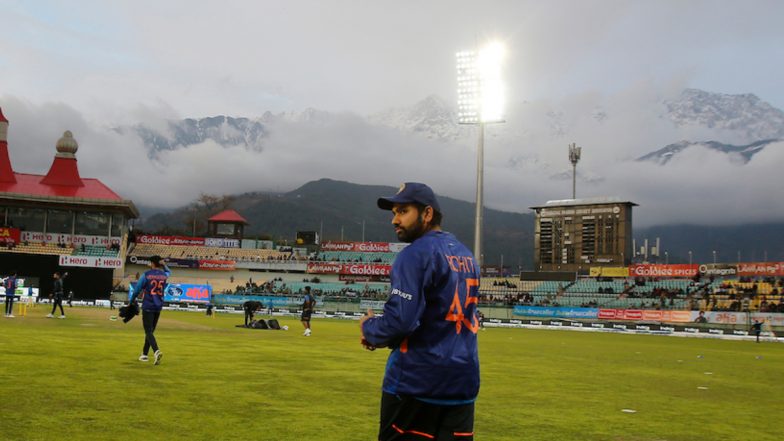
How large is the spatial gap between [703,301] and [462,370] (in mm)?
54912

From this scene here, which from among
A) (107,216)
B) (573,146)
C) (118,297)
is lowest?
(118,297)

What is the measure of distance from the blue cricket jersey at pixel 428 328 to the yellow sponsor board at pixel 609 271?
68.6 m

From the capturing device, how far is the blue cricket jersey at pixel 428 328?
421cm

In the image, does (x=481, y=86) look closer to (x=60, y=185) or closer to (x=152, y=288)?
(x=152, y=288)

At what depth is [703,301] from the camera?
53375 mm

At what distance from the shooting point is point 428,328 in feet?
14.2

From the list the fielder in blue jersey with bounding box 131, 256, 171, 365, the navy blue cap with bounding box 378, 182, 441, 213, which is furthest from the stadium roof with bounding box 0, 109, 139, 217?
the navy blue cap with bounding box 378, 182, 441, 213

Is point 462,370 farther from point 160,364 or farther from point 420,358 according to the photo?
A: point 160,364

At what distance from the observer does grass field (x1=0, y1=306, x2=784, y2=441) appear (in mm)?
8250

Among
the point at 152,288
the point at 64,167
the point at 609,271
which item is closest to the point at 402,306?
the point at 152,288

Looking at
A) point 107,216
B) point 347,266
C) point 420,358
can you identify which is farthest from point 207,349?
point 347,266

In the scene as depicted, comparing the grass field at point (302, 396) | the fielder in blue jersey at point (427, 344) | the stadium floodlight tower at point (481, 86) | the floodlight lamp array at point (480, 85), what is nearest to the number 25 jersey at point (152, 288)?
the grass field at point (302, 396)

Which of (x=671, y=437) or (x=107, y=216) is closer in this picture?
(x=671, y=437)

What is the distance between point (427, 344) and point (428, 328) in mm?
101
